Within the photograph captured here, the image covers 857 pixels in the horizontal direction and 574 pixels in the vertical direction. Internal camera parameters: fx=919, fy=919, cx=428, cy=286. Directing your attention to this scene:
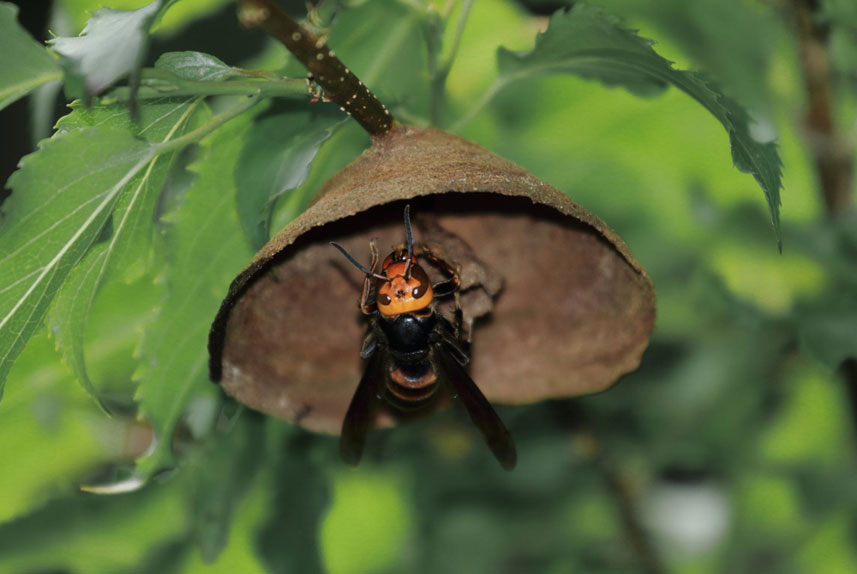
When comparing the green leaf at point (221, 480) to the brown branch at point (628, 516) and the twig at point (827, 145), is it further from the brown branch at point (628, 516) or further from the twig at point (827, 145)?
the twig at point (827, 145)

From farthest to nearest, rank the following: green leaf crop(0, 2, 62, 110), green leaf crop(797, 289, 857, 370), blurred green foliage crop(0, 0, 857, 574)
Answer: blurred green foliage crop(0, 0, 857, 574) < green leaf crop(797, 289, 857, 370) < green leaf crop(0, 2, 62, 110)

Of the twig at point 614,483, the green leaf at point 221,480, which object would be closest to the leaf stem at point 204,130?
the green leaf at point 221,480

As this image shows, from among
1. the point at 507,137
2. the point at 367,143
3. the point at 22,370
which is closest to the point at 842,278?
the point at 507,137

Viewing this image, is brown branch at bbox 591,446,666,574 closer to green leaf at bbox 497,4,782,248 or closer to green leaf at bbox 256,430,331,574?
green leaf at bbox 256,430,331,574

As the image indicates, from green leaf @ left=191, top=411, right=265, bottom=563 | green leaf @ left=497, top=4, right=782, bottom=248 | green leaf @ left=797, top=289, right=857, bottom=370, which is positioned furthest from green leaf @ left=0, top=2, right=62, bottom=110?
green leaf @ left=797, top=289, right=857, bottom=370

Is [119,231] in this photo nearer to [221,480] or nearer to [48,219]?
[48,219]

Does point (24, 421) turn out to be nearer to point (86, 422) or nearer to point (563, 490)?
point (86, 422)
